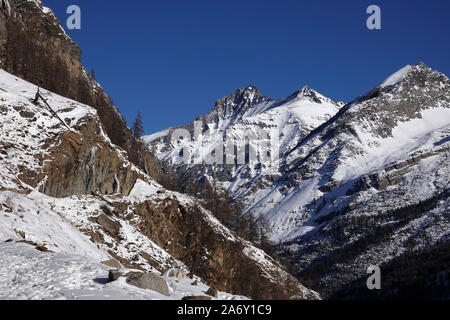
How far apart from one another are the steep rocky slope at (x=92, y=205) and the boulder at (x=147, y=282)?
385 inches

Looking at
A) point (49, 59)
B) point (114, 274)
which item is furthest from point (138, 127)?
point (114, 274)

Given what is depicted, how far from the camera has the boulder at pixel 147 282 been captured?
14312mm

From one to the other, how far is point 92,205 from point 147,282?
91.5ft

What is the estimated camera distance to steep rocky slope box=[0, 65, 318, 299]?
29672 mm

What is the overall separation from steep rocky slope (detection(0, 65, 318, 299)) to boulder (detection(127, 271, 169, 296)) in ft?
32.1

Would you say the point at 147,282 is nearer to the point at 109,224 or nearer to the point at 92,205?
the point at 109,224

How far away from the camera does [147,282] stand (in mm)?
14438

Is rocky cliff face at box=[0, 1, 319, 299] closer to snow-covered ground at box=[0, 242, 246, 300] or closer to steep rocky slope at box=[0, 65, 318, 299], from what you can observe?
steep rocky slope at box=[0, 65, 318, 299]

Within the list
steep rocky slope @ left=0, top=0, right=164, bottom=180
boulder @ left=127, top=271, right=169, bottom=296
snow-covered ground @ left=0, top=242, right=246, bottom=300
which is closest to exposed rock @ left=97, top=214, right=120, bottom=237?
snow-covered ground @ left=0, top=242, right=246, bottom=300

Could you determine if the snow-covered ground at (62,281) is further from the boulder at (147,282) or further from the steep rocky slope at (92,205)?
the steep rocky slope at (92,205)
